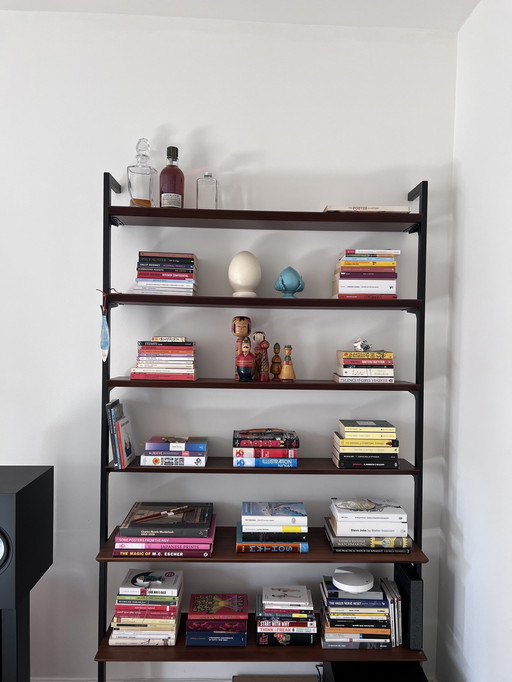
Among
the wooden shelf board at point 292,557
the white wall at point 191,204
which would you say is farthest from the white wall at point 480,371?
the wooden shelf board at point 292,557

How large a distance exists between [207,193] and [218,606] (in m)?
1.67

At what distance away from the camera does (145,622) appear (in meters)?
1.76

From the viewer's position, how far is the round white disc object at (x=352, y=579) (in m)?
1.80

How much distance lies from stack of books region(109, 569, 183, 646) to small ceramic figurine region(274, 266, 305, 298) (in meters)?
1.24

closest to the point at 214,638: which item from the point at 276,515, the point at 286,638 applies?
the point at 286,638

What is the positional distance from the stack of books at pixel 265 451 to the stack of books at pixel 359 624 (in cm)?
56

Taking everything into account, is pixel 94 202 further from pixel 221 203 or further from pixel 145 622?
pixel 145 622

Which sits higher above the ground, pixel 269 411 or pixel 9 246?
pixel 9 246

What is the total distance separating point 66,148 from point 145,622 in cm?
193

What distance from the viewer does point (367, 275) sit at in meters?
1.80

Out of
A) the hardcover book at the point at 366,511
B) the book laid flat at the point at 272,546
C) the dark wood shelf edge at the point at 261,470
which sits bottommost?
the book laid flat at the point at 272,546

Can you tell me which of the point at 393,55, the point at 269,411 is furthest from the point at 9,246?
the point at 393,55

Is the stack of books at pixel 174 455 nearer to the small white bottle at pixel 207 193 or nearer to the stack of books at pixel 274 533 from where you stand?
the stack of books at pixel 274 533

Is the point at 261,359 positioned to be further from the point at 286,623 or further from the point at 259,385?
the point at 286,623
